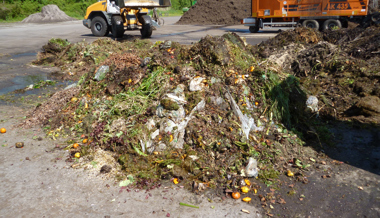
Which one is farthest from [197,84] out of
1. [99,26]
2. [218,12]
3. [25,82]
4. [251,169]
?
[218,12]

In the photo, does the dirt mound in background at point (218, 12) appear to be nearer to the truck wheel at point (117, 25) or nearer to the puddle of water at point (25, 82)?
the truck wheel at point (117, 25)

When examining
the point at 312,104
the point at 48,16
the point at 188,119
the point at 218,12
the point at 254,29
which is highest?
the point at 48,16

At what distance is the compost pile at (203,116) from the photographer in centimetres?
404

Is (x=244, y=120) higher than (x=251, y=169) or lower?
higher

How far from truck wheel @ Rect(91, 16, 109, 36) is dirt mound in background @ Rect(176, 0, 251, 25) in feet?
43.0

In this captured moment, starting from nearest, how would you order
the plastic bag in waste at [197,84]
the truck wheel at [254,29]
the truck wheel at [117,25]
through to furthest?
the plastic bag in waste at [197,84] → the truck wheel at [117,25] → the truck wheel at [254,29]

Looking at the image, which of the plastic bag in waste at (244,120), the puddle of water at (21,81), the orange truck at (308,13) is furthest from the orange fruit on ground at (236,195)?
the orange truck at (308,13)

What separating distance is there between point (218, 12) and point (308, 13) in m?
12.8

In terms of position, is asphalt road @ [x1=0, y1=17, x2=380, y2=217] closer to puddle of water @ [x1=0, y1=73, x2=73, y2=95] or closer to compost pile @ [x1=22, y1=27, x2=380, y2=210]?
compost pile @ [x1=22, y1=27, x2=380, y2=210]

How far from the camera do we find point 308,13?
16.3m

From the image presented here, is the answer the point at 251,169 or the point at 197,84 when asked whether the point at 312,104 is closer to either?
the point at 197,84

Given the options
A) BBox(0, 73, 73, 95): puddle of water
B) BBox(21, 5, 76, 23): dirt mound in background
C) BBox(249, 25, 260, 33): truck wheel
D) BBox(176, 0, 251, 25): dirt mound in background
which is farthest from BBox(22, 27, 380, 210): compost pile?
BBox(21, 5, 76, 23): dirt mound in background

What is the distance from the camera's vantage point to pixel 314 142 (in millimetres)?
4812

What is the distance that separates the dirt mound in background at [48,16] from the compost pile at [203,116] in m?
28.9
